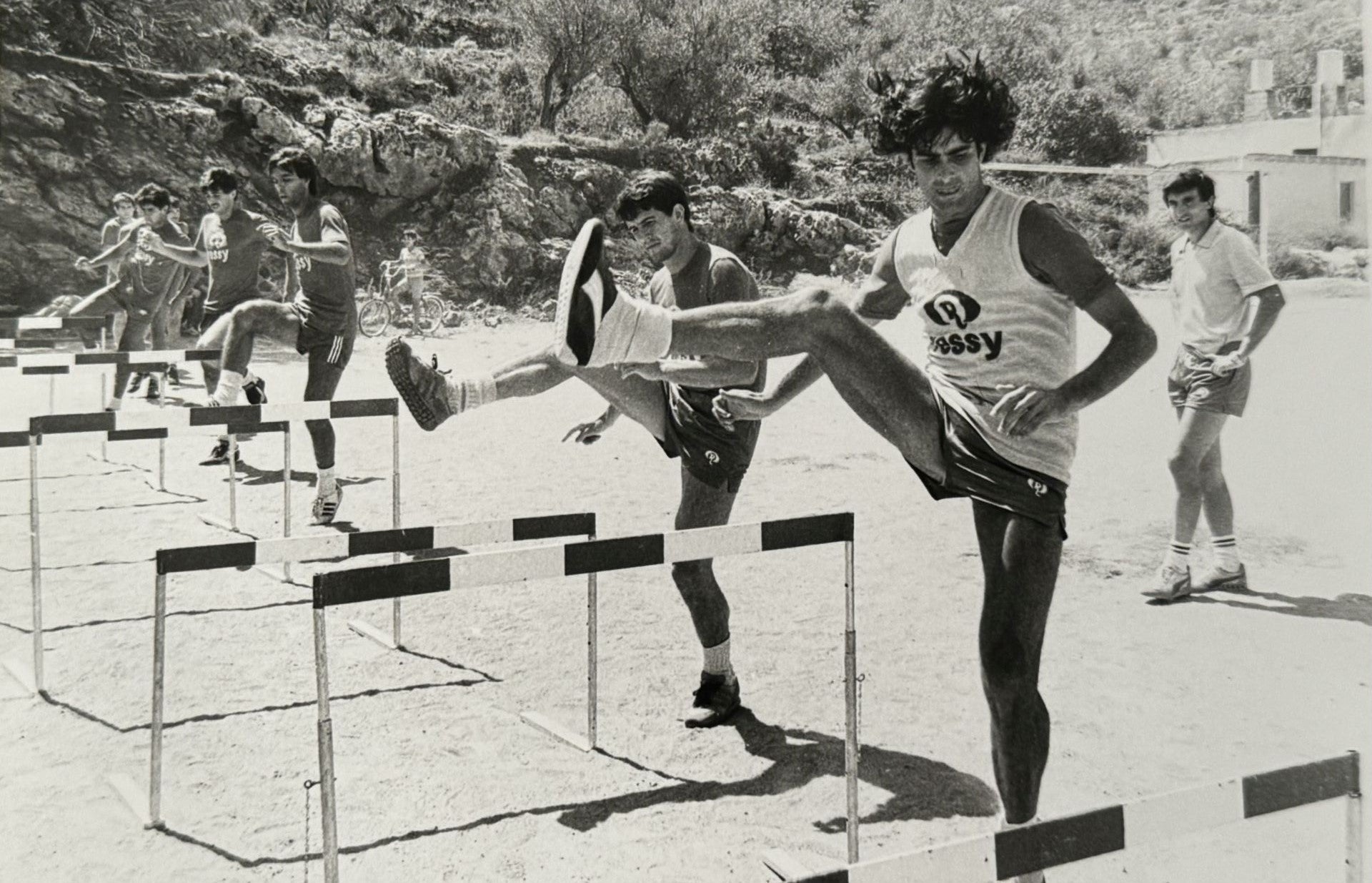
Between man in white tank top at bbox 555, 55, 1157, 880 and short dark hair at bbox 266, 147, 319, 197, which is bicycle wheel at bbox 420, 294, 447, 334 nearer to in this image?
short dark hair at bbox 266, 147, 319, 197

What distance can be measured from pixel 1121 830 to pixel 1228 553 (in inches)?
99.3

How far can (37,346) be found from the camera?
752 centimetres

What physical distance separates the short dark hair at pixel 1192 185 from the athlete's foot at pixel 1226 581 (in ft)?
3.65

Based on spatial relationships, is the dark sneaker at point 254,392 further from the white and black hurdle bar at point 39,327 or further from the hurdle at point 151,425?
the hurdle at point 151,425

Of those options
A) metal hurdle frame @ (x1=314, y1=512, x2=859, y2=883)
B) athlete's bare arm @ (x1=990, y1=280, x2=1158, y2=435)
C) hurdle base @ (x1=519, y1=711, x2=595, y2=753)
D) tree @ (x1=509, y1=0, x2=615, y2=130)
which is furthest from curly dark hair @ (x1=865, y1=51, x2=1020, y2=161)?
tree @ (x1=509, y1=0, x2=615, y2=130)

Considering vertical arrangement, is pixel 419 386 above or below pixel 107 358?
below

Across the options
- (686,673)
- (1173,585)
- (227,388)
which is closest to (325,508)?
(227,388)

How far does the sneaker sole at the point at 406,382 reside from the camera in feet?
8.29

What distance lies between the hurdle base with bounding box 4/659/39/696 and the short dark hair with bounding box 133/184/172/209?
3.79 m

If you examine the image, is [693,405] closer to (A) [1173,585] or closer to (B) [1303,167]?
(A) [1173,585]

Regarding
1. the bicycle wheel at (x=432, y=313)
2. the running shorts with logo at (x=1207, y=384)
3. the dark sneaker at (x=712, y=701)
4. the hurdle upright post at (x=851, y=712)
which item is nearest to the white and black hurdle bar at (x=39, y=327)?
the bicycle wheel at (x=432, y=313)

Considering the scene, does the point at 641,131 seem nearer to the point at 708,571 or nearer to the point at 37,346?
the point at 708,571

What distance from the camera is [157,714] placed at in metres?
2.51

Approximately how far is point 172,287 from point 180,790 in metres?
5.30
